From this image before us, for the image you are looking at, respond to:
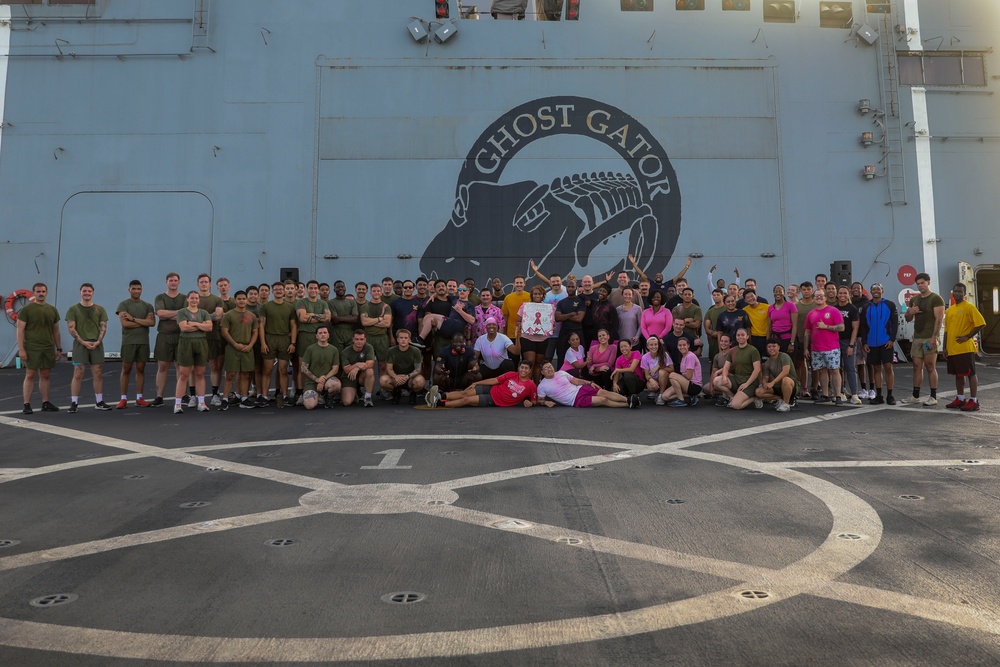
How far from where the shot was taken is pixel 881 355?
1049 centimetres

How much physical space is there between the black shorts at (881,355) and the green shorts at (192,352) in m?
10.0

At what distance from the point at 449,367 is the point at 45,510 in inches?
252

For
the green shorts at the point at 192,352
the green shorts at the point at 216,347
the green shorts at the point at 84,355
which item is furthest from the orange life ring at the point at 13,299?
the green shorts at the point at 192,352

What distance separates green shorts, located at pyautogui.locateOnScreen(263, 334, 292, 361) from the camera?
1032 centimetres

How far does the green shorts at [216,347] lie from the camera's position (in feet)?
33.9

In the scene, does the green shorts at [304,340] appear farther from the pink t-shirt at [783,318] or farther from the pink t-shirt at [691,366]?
the pink t-shirt at [783,318]

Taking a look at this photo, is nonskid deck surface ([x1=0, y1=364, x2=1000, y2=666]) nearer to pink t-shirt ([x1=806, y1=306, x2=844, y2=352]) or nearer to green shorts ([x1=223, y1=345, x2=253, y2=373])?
green shorts ([x1=223, y1=345, x2=253, y2=373])

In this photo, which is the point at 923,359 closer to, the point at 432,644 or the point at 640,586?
the point at 640,586

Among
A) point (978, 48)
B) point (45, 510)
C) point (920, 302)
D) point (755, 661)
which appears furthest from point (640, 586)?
point (978, 48)

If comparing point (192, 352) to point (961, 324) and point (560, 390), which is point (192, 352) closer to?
point (560, 390)

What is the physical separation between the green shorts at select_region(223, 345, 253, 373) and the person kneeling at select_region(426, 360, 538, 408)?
2720 mm

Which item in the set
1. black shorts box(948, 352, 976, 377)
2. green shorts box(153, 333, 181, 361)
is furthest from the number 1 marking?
black shorts box(948, 352, 976, 377)

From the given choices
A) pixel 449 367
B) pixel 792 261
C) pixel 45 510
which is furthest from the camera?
pixel 792 261

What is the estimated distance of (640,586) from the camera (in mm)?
3066
